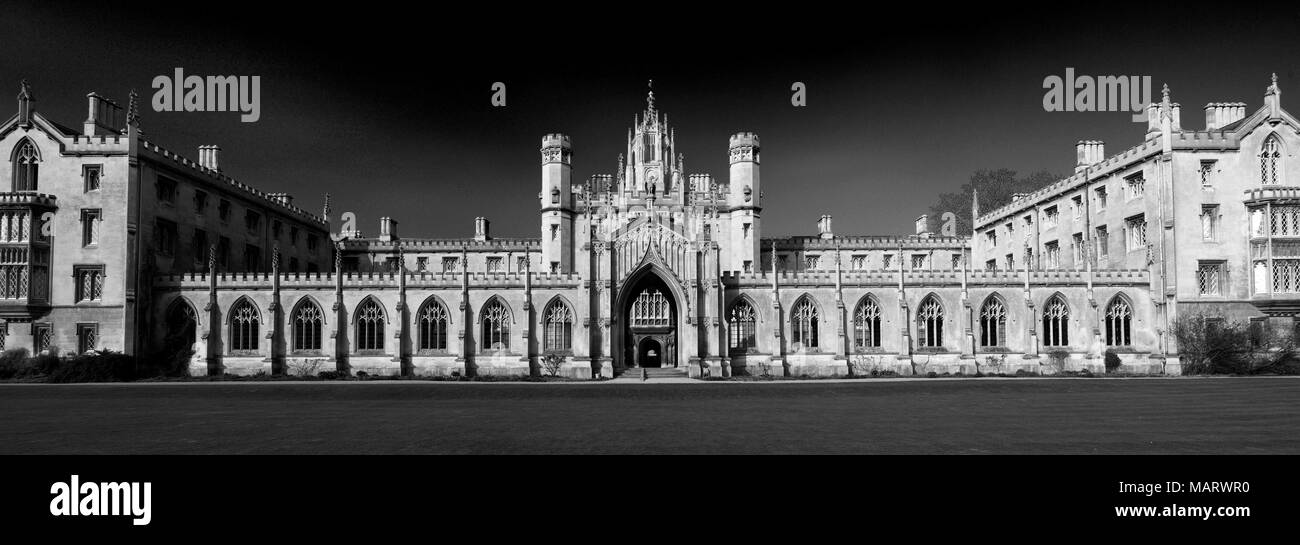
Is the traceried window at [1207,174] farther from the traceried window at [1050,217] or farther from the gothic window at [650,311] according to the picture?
the gothic window at [650,311]

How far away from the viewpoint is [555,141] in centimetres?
6000

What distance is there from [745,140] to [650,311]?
1469 centimetres

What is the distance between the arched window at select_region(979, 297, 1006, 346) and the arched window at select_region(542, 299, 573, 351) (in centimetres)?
2235

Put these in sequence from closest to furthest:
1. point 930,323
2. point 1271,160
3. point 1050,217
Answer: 1. point 1271,160
2. point 930,323
3. point 1050,217

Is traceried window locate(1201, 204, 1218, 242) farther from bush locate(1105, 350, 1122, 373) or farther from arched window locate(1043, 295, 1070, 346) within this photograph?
arched window locate(1043, 295, 1070, 346)

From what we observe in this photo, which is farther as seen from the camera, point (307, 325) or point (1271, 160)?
point (307, 325)

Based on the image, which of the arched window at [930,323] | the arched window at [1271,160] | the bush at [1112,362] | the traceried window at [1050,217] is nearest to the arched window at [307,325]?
the arched window at [930,323]

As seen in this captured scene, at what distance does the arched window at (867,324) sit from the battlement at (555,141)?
24.4 metres

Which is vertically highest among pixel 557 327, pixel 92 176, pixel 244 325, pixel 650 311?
pixel 92 176

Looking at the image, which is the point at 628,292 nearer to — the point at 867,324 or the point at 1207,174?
the point at 867,324

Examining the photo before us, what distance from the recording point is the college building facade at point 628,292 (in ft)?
145

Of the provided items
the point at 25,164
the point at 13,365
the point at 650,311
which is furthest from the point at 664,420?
the point at 25,164

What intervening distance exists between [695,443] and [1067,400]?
15.9m

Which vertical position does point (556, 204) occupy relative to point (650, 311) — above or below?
above
